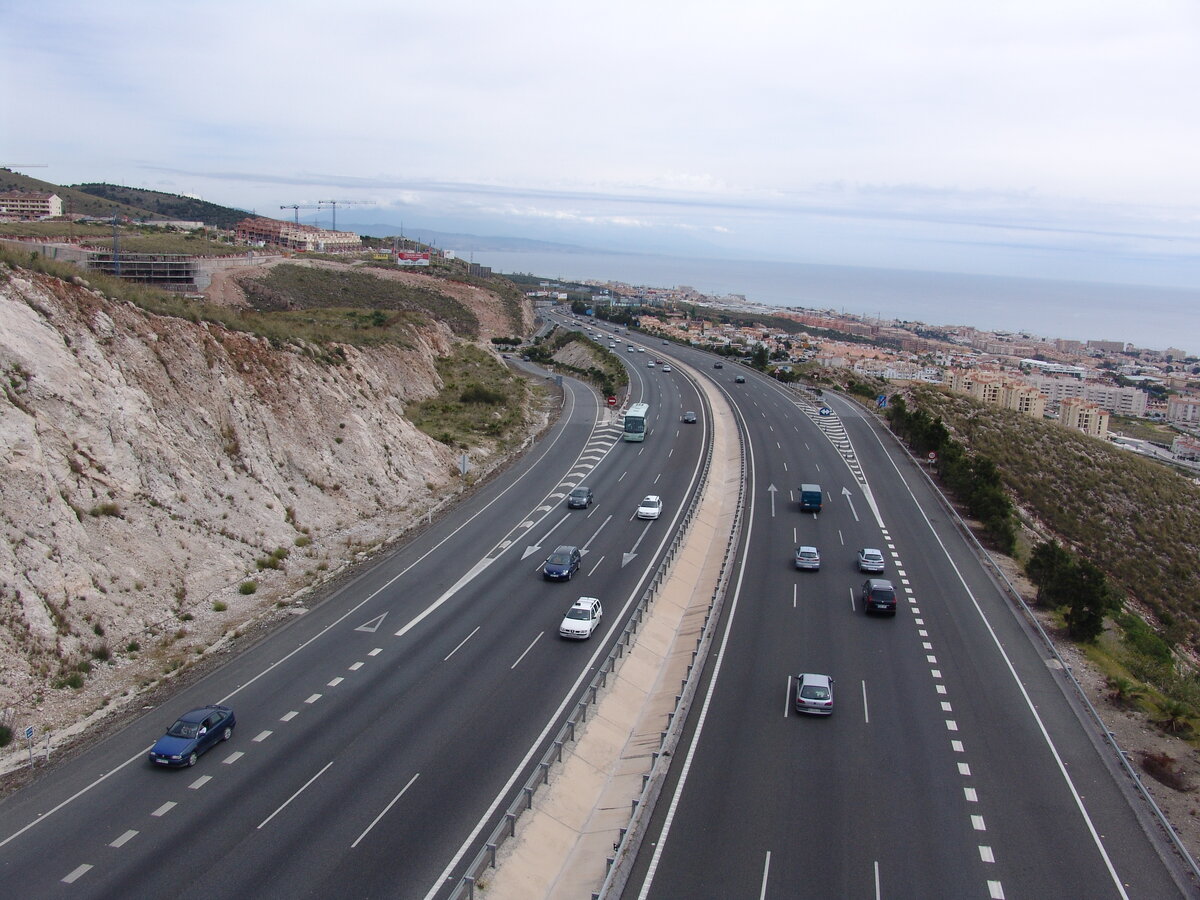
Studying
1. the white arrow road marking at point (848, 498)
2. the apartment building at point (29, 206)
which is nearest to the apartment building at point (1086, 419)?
the white arrow road marking at point (848, 498)

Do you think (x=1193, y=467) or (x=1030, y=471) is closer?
(x=1030, y=471)

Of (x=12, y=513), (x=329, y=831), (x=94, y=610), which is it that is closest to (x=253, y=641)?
(x=94, y=610)

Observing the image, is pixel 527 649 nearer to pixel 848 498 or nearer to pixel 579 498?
pixel 579 498

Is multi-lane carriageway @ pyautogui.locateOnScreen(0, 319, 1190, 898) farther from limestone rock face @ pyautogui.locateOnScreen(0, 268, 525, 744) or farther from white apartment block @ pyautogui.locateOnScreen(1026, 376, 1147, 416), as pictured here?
white apartment block @ pyautogui.locateOnScreen(1026, 376, 1147, 416)

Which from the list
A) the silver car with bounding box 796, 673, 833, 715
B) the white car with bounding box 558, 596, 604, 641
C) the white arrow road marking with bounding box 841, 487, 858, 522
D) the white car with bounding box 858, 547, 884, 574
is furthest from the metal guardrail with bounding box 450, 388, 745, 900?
the white arrow road marking with bounding box 841, 487, 858, 522

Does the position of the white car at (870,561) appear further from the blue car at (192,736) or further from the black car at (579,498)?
the blue car at (192,736)

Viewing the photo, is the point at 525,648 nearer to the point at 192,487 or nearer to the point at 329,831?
the point at 329,831
